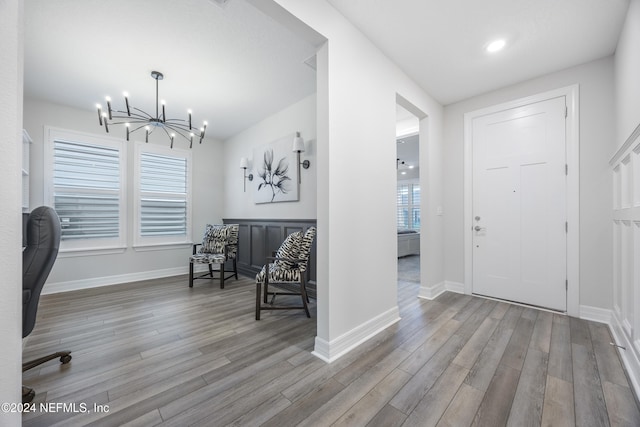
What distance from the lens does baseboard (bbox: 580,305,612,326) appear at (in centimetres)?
242

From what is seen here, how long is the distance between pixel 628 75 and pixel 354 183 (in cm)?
219

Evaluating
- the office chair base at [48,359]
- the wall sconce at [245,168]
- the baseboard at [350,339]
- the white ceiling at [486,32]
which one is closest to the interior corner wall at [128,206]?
the wall sconce at [245,168]

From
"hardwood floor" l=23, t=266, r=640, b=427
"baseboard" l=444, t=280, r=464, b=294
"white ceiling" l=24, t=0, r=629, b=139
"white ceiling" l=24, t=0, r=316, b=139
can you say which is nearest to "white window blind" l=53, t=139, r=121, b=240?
"white ceiling" l=24, t=0, r=316, b=139

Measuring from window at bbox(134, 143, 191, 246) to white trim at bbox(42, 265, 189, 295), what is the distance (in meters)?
0.50

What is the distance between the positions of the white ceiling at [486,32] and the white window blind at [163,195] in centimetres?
393

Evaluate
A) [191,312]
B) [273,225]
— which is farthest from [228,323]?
[273,225]

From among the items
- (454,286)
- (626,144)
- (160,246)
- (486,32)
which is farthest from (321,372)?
(160,246)

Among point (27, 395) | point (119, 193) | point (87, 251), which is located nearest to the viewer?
point (27, 395)

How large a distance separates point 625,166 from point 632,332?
1198 mm

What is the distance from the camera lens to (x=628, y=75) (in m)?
1.91

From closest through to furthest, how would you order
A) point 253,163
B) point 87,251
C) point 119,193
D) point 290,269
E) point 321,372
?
point 321,372 < point 290,269 < point 87,251 < point 119,193 < point 253,163

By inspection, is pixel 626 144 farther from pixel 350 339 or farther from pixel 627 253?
pixel 350 339

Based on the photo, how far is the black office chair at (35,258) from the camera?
1431 millimetres

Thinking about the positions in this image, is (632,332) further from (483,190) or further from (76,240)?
(76,240)
